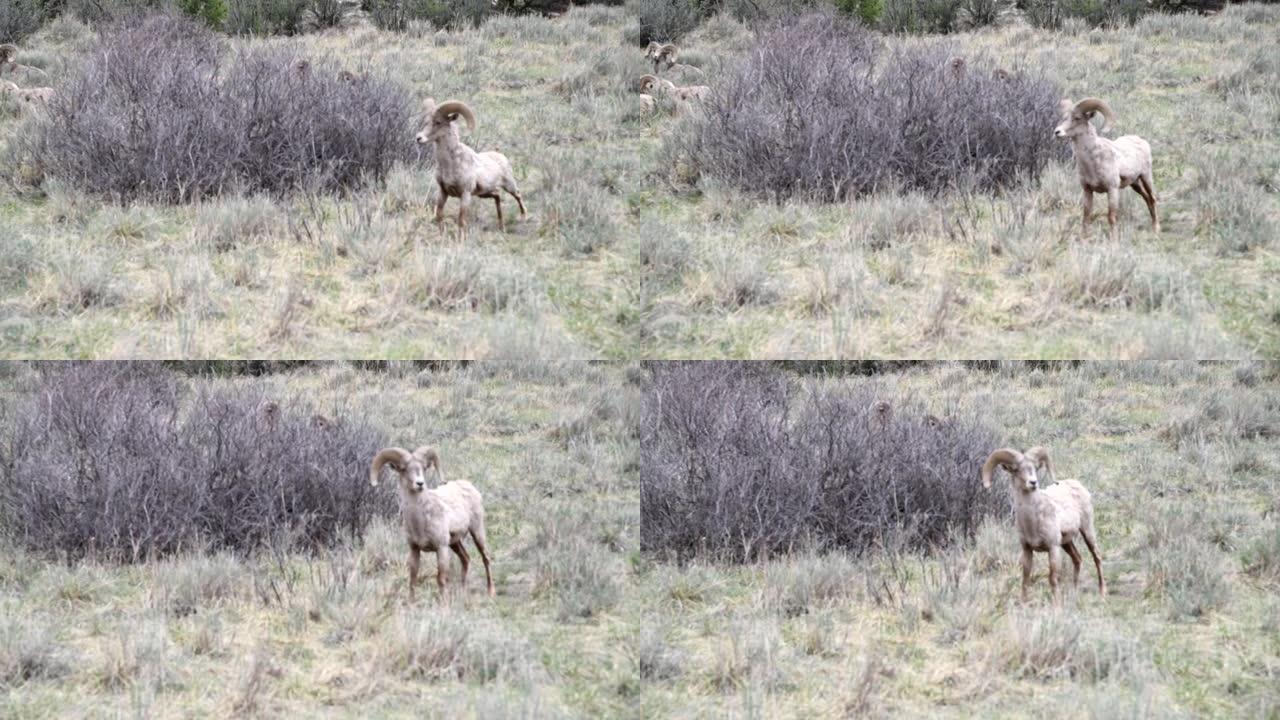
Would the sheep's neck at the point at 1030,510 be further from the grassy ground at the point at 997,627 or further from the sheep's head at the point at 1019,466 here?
the grassy ground at the point at 997,627

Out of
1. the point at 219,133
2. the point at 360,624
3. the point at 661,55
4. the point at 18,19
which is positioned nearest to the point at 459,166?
the point at 219,133

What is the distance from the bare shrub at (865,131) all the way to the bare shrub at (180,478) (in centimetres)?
402

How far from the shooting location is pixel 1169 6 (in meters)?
27.8

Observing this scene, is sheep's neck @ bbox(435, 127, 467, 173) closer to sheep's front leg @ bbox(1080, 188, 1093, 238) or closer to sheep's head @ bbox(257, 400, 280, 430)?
sheep's head @ bbox(257, 400, 280, 430)

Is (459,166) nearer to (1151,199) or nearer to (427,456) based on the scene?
(427,456)

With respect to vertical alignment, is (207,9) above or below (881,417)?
above

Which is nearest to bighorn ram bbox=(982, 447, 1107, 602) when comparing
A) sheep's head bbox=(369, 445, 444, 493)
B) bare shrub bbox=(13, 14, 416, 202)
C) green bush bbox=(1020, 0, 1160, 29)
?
sheep's head bbox=(369, 445, 444, 493)

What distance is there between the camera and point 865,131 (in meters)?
12.6

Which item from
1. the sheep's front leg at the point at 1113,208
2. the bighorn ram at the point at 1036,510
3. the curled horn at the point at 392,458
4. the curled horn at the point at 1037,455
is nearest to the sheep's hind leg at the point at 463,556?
the curled horn at the point at 392,458

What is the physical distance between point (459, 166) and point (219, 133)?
8.97 ft

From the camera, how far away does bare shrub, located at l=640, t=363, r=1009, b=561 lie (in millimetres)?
11852

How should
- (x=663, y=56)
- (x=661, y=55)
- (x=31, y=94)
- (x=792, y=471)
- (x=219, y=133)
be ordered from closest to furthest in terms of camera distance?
(x=792, y=471) < (x=219, y=133) < (x=31, y=94) < (x=661, y=55) < (x=663, y=56)

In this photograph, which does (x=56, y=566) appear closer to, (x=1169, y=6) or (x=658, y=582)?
(x=658, y=582)

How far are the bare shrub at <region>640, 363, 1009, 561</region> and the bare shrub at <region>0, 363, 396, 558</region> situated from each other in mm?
2578
